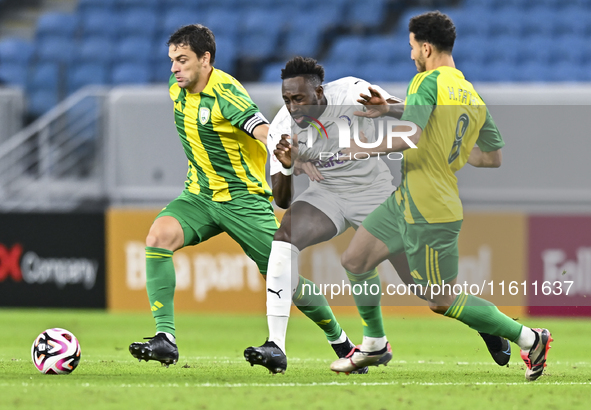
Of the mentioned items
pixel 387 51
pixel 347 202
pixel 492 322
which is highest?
pixel 387 51

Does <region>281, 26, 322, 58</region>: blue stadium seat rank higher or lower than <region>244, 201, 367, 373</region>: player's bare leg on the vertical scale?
higher

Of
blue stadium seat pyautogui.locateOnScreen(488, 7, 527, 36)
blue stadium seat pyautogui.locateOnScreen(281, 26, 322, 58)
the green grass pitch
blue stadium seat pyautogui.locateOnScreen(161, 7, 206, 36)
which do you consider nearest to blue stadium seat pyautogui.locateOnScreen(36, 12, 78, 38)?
blue stadium seat pyautogui.locateOnScreen(161, 7, 206, 36)

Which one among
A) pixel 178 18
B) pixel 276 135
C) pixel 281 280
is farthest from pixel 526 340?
pixel 178 18

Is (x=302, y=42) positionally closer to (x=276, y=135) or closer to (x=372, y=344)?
(x=276, y=135)

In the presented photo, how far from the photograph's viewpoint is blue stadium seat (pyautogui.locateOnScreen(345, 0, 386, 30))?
42.6 feet

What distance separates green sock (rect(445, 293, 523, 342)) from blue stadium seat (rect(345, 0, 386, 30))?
8781mm

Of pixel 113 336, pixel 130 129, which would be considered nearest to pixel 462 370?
pixel 113 336

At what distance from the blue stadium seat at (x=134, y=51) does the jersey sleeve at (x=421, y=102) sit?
8.66 m

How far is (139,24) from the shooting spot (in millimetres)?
13172

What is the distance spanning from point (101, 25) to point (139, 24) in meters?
0.55

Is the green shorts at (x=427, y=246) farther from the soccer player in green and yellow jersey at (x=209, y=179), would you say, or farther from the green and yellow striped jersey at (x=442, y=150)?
the soccer player in green and yellow jersey at (x=209, y=179)

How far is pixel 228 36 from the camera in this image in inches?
502

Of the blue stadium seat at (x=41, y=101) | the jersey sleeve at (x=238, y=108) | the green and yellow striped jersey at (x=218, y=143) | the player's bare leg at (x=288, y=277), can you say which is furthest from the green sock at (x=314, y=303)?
the blue stadium seat at (x=41, y=101)

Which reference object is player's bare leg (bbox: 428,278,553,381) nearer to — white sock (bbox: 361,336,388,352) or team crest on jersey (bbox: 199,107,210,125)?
white sock (bbox: 361,336,388,352)
